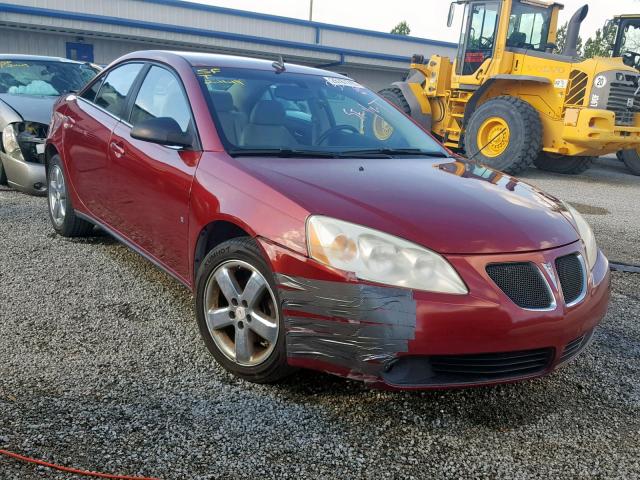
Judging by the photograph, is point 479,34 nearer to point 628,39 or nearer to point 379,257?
point 628,39

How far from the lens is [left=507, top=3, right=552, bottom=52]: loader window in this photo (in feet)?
33.9

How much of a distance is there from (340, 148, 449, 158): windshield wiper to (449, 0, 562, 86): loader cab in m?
7.49

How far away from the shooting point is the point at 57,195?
487 cm

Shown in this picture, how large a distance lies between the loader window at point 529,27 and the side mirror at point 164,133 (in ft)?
29.2

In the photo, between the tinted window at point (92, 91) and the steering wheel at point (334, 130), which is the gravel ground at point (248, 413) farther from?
the tinted window at point (92, 91)

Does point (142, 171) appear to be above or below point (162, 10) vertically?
below

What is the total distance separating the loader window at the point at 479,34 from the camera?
10.4m

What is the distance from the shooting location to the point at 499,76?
33.4ft

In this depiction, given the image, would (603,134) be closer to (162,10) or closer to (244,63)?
(244,63)

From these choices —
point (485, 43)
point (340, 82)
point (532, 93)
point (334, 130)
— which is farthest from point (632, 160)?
point (334, 130)

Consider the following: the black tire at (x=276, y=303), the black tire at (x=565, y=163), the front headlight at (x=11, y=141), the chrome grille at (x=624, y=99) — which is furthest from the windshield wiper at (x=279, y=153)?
the black tire at (x=565, y=163)

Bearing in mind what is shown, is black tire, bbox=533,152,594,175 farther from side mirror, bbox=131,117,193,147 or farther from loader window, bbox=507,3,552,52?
side mirror, bbox=131,117,193,147

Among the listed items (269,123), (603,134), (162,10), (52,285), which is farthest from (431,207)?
(162,10)

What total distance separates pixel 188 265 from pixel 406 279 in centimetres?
131
